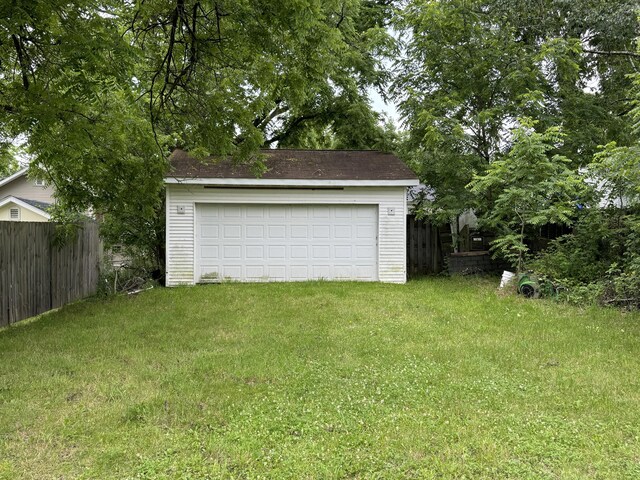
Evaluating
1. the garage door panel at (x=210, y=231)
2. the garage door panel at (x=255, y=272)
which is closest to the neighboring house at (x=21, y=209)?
the garage door panel at (x=210, y=231)

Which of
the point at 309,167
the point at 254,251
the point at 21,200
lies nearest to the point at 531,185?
the point at 309,167

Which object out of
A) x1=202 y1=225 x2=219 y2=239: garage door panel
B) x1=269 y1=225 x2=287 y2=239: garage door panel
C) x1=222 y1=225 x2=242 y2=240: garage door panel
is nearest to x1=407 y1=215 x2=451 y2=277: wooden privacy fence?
x1=269 y1=225 x2=287 y2=239: garage door panel

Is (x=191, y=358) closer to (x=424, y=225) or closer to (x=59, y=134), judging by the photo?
(x=59, y=134)

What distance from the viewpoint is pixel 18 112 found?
514 cm

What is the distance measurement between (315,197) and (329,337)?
214 inches

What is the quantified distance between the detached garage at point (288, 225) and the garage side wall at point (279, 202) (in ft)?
0.08

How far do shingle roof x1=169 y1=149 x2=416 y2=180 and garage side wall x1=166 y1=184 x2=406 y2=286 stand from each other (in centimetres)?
35

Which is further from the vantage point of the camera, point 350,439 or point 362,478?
point 350,439

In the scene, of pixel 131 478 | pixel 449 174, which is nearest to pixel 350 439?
pixel 131 478

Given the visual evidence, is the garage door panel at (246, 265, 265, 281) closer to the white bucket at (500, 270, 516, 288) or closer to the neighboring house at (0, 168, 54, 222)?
the white bucket at (500, 270, 516, 288)

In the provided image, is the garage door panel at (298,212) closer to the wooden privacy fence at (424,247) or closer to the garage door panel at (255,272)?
the garage door panel at (255,272)

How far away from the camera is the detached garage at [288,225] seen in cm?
1012

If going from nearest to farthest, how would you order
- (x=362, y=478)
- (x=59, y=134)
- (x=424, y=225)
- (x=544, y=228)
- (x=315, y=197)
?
(x=362, y=478) < (x=59, y=134) < (x=315, y=197) < (x=544, y=228) < (x=424, y=225)

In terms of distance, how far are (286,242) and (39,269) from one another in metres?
5.09
